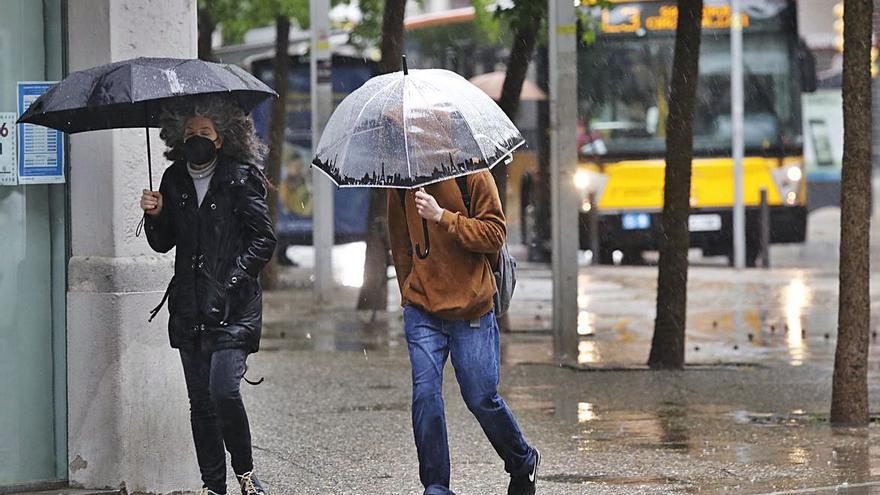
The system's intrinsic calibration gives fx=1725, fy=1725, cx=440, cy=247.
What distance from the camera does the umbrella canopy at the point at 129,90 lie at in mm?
6578

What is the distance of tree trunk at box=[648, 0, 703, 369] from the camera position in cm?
1234

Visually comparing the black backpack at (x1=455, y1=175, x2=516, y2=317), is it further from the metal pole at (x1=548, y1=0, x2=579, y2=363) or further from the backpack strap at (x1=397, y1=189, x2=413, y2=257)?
the metal pole at (x1=548, y1=0, x2=579, y2=363)

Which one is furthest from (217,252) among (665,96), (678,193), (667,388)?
(665,96)

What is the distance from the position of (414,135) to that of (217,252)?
0.97 metres

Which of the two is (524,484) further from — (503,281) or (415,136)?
(415,136)

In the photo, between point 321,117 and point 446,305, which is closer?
point 446,305

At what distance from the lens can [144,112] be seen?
7.13 metres

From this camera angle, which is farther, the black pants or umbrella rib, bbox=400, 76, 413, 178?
the black pants

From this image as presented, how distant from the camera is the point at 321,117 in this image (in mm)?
18734

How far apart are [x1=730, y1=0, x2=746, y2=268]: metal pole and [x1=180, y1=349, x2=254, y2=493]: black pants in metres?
17.9

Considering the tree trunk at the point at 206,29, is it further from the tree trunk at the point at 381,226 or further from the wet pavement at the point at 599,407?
the wet pavement at the point at 599,407

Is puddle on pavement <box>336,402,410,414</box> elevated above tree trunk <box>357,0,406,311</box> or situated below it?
below

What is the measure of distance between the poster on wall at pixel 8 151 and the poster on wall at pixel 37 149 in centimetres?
3

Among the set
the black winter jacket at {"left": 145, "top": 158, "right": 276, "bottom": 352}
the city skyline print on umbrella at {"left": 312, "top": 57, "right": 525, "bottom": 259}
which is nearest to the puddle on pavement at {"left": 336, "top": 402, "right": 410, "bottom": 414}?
the black winter jacket at {"left": 145, "top": 158, "right": 276, "bottom": 352}
